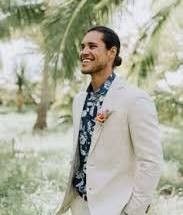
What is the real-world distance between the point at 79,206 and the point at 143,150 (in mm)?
384

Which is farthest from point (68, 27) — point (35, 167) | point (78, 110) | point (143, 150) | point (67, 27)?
point (143, 150)

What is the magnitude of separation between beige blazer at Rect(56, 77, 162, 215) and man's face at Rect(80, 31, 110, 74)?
0.09 m

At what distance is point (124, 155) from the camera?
2.19 m

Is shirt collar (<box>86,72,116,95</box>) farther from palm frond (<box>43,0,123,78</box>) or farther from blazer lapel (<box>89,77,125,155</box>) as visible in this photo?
palm frond (<box>43,0,123,78</box>)

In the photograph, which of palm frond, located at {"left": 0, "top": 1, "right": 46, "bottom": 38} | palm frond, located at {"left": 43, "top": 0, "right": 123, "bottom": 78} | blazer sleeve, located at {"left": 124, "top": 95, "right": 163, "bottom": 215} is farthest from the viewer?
palm frond, located at {"left": 0, "top": 1, "right": 46, "bottom": 38}

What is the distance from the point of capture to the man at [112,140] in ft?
7.07

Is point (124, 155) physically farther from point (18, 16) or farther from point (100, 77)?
point (18, 16)

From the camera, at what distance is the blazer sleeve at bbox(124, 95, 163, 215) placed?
213cm

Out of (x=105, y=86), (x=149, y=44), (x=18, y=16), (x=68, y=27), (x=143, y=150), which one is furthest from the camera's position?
(x=149, y=44)

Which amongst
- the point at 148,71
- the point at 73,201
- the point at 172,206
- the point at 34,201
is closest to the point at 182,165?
the point at 172,206

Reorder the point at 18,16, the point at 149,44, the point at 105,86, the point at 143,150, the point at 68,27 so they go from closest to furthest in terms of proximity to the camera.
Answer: the point at 143,150 → the point at 105,86 → the point at 68,27 → the point at 18,16 → the point at 149,44

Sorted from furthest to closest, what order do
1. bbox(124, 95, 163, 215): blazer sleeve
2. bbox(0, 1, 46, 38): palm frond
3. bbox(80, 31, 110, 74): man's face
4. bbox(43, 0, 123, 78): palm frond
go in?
bbox(0, 1, 46, 38): palm frond → bbox(43, 0, 123, 78): palm frond → bbox(80, 31, 110, 74): man's face → bbox(124, 95, 163, 215): blazer sleeve

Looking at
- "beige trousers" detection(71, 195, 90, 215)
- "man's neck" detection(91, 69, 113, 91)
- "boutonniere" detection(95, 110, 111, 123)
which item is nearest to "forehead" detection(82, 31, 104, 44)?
"man's neck" detection(91, 69, 113, 91)

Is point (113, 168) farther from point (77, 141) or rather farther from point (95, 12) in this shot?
point (95, 12)
